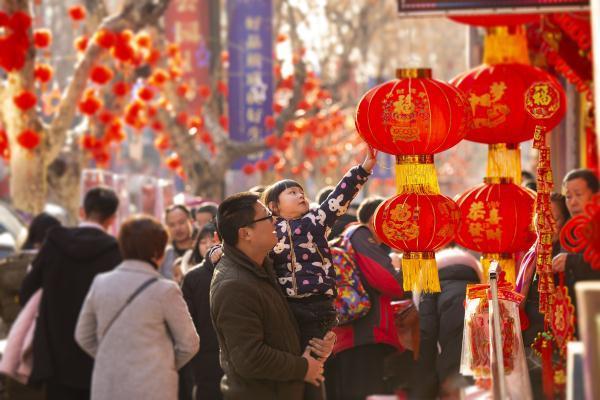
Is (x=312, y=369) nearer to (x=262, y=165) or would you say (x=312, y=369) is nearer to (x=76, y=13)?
(x=76, y=13)

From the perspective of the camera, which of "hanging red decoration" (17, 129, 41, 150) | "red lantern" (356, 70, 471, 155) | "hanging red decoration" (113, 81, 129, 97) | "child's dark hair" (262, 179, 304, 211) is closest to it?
"child's dark hair" (262, 179, 304, 211)

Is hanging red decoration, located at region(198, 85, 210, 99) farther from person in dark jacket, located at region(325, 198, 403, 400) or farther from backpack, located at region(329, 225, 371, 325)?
backpack, located at region(329, 225, 371, 325)

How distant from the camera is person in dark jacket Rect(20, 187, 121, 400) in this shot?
865cm

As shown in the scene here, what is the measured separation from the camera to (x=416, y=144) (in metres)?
7.30

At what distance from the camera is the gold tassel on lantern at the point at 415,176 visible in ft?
24.1

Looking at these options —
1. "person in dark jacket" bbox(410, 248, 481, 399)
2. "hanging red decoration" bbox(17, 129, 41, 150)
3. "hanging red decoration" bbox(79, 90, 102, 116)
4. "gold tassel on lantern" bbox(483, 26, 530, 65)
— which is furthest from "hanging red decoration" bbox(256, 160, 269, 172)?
"person in dark jacket" bbox(410, 248, 481, 399)

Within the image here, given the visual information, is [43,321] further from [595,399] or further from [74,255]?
[595,399]

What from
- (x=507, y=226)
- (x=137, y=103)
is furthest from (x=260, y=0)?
(x=507, y=226)

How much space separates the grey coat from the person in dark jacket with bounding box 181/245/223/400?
47.0 inches

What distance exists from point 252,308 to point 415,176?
69.9 inches

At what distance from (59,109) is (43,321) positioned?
28.2 feet

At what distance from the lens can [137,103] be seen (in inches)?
869

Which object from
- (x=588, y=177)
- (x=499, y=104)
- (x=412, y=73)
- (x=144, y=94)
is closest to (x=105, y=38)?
(x=144, y=94)

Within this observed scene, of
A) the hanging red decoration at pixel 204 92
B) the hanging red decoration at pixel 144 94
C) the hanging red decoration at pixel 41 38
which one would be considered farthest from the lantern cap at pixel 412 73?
the hanging red decoration at pixel 204 92
